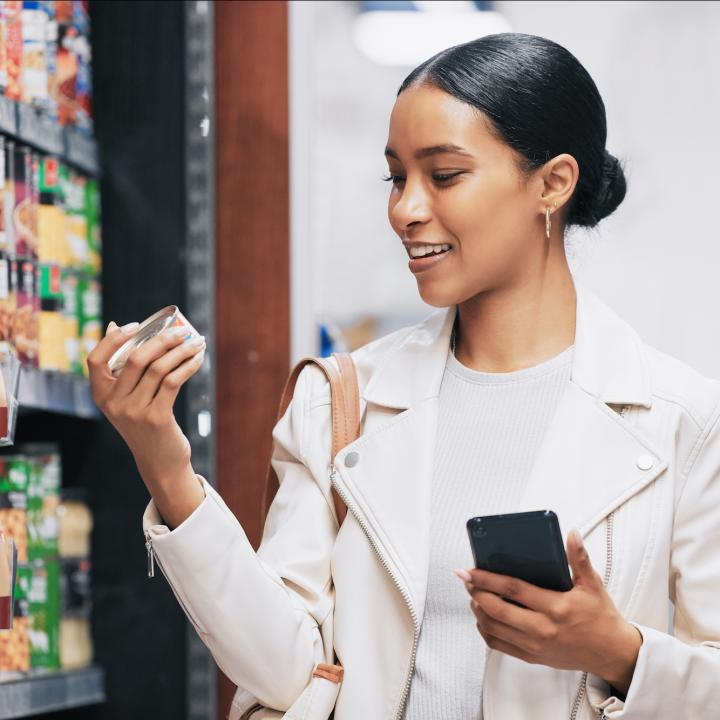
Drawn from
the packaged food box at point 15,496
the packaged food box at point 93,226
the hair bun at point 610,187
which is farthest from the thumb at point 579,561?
the packaged food box at point 93,226

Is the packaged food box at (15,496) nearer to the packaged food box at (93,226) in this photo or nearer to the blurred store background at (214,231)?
the blurred store background at (214,231)

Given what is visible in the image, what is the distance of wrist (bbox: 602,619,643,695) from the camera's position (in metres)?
1.46

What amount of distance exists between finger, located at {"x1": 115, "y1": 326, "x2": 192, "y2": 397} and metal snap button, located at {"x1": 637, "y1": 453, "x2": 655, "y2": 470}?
59 cm

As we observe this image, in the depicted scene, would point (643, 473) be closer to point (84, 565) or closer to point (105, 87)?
point (84, 565)

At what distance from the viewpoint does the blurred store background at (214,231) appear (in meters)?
2.37

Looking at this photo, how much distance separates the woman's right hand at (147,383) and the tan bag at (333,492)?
1.08 ft

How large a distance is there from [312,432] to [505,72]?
1.76ft

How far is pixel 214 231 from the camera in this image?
2.67 metres

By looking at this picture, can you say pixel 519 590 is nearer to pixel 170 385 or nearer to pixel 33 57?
pixel 170 385

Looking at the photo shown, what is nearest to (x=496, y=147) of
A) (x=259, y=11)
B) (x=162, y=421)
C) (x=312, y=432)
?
(x=312, y=432)

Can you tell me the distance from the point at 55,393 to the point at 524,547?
119 cm

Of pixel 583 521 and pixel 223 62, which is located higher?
pixel 223 62

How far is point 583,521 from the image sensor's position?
5.23 feet

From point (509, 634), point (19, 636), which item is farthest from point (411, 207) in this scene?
point (19, 636)
